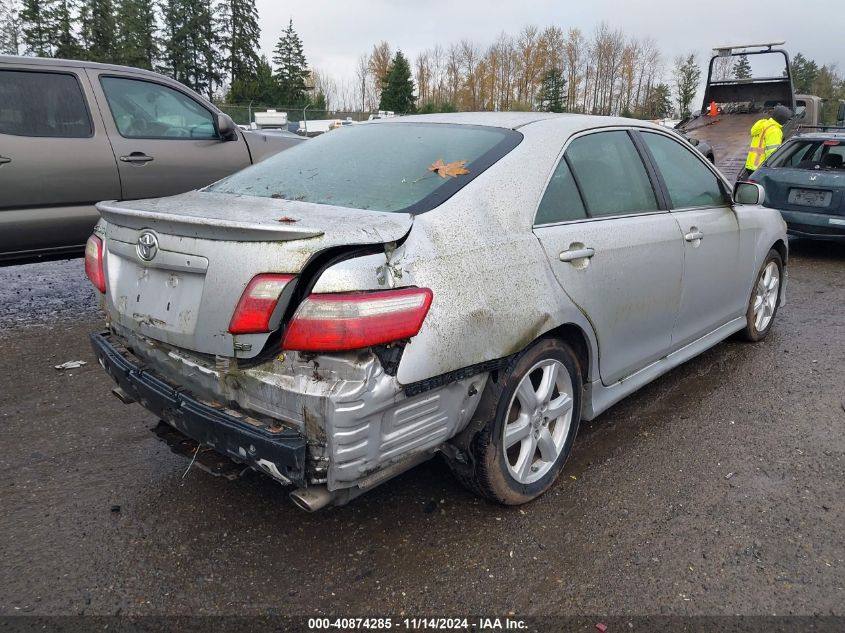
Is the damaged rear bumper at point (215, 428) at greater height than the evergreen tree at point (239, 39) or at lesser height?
lesser

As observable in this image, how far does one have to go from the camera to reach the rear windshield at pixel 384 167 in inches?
97.9

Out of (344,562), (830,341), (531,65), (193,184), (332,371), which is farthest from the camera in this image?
(531,65)

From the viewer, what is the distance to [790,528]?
2.63 m

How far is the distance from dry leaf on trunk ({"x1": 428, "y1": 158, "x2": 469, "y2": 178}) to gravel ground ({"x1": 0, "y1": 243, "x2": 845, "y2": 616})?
Answer: 136 cm

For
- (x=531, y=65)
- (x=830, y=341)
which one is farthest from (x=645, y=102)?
(x=830, y=341)

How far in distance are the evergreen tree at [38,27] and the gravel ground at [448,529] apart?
5495cm

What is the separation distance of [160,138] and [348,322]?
4.41 metres

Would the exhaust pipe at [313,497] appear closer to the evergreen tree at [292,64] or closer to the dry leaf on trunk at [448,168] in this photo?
the dry leaf on trunk at [448,168]

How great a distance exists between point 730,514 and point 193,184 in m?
4.92

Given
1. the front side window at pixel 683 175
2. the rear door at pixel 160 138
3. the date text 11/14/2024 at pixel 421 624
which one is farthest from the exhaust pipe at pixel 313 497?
the rear door at pixel 160 138

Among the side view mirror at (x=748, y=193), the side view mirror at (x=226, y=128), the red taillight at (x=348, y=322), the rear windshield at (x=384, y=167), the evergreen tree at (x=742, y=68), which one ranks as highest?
the evergreen tree at (x=742, y=68)

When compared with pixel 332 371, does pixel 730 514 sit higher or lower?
lower

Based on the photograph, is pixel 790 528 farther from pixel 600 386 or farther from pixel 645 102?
pixel 645 102

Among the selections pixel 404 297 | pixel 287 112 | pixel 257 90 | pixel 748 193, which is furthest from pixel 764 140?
pixel 257 90
